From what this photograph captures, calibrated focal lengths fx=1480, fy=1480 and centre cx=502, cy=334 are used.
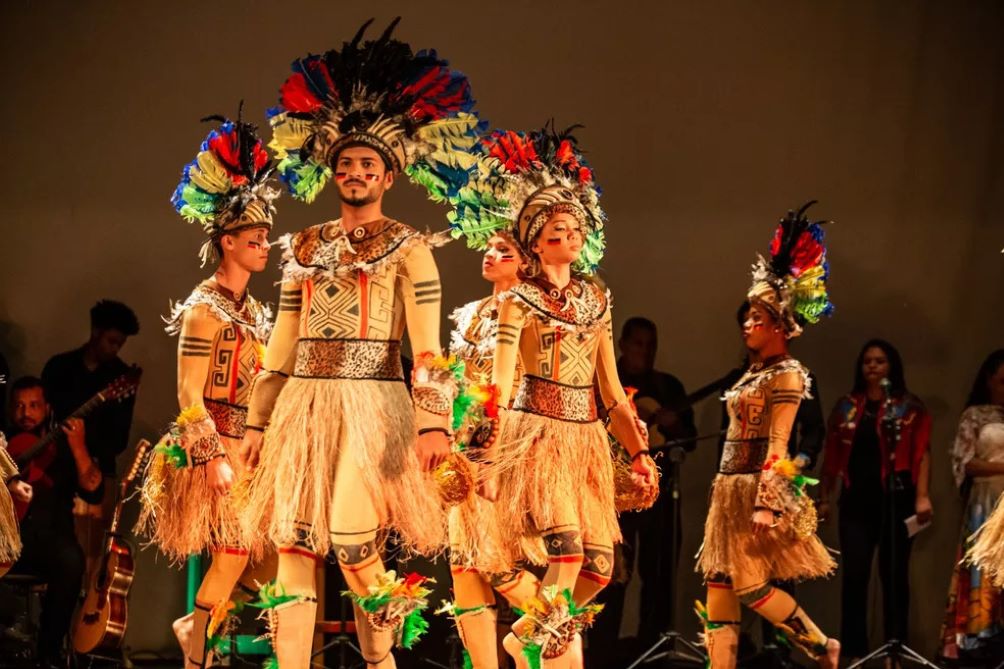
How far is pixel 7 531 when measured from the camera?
211 inches

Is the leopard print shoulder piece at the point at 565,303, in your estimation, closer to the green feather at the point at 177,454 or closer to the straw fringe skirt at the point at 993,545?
the green feather at the point at 177,454

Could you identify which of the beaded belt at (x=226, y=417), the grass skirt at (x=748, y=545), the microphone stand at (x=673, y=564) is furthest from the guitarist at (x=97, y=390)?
the grass skirt at (x=748, y=545)

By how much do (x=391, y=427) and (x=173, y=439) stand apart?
3.57 feet

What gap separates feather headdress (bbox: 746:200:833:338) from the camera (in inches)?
239

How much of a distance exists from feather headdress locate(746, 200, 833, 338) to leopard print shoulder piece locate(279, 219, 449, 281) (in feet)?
6.77

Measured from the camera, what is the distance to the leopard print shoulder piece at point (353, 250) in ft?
14.3

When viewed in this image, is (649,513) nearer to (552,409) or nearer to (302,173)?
(552,409)

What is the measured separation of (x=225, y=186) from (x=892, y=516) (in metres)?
3.25

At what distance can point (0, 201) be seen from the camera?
7508mm

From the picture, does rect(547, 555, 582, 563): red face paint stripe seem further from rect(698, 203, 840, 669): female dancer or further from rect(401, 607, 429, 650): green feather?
rect(698, 203, 840, 669): female dancer

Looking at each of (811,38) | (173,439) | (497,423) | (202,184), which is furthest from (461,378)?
(811,38)

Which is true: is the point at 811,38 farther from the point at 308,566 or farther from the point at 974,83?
the point at 308,566

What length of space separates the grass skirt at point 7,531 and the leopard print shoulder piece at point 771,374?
9.31 feet

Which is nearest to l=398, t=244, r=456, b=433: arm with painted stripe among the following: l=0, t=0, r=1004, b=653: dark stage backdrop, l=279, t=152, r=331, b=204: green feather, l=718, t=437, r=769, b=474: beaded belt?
l=279, t=152, r=331, b=204: green feather
